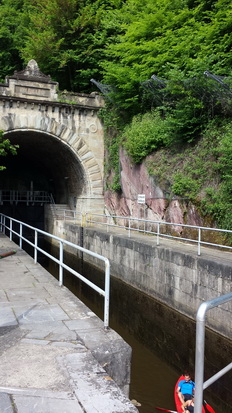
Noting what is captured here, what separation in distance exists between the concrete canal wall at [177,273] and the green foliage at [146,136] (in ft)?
13.5

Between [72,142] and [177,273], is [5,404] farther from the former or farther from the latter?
[72,142]

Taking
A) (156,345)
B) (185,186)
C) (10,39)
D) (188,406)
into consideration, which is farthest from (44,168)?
(188,406)

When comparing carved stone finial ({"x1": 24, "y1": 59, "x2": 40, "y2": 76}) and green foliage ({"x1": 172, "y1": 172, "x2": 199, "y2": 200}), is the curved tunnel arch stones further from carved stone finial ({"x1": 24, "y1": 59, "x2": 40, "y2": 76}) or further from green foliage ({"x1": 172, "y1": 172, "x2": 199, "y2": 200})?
green foliage ({"x1": 172, "y1": 172, "x2": 199, "y2": 200})

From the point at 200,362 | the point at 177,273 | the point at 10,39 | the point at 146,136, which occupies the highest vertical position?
the point at 10,39

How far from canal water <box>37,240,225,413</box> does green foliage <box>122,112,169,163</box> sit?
590cm

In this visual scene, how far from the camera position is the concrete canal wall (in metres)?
7.91

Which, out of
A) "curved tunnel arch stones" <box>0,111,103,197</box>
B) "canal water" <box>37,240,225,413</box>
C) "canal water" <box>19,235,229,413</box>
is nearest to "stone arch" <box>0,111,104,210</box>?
"curved tunnel arch stones" <box>0,111,103,197</box>

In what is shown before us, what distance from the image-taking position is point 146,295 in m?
11.2

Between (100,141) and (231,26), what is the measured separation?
1098cm

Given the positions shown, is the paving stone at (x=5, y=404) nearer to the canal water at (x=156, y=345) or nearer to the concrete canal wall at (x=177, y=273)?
the canal water at (x=156, y=345)

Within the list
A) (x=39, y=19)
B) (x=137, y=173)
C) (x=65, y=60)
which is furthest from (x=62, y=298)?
(x=39, y=19)

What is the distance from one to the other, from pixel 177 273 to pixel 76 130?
1485 cm

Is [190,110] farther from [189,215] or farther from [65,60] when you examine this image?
[65,60]

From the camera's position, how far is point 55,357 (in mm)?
3609
